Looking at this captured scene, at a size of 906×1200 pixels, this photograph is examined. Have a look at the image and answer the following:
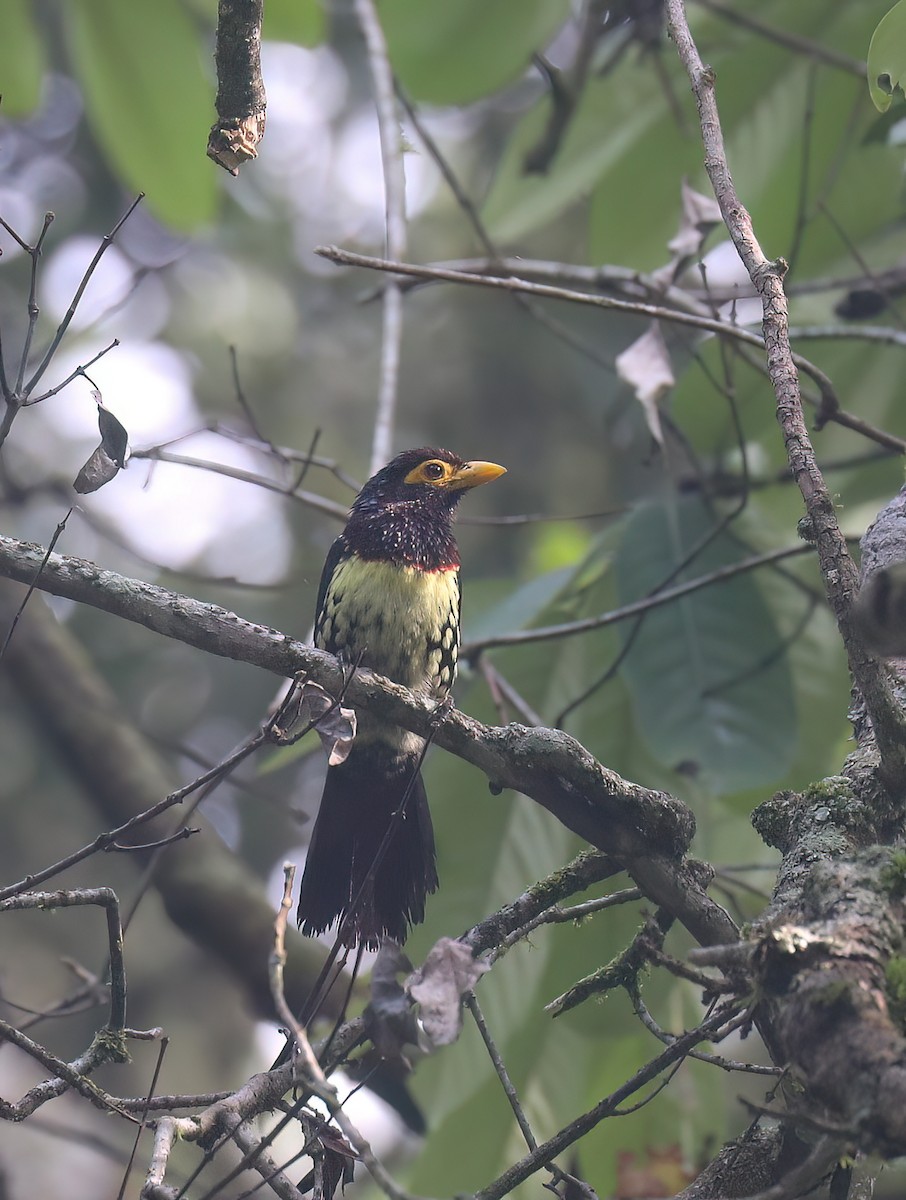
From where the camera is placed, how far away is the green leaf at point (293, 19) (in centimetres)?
345

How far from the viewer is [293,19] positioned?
3.45 metres

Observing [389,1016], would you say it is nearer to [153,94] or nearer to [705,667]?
[705,667]

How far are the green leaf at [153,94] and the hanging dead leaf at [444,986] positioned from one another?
2.67 metres

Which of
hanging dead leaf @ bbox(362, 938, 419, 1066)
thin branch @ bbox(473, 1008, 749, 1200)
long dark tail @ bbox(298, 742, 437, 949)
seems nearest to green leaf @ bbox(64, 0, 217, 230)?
long dark tail @ bbox(298, 742, 437, 949)

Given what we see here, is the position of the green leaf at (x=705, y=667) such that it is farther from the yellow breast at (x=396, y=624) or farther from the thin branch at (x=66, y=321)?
the thin branch at (x=66, y=321)

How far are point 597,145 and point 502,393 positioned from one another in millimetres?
5310

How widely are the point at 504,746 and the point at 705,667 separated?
1295mm

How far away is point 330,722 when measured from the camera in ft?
7.41

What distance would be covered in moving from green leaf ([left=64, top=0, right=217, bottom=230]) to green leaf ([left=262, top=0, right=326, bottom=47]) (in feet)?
0.77

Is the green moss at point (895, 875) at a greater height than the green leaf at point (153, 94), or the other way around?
the green leaf at point (153, 94)

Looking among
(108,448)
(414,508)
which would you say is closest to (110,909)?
(108,448)

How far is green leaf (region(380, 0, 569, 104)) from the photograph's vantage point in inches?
138

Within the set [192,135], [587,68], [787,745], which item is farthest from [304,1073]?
[587,68]

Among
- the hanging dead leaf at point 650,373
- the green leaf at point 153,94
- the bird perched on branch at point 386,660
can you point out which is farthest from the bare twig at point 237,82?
the green leaf at point 153,94
